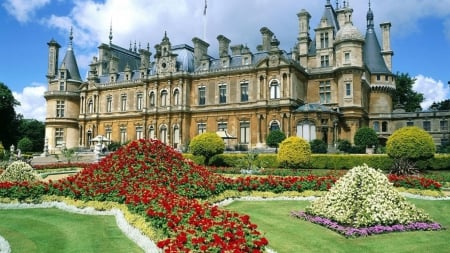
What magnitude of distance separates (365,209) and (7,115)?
179 ft

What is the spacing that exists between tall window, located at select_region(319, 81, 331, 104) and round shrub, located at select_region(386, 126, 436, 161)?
15.6 meters

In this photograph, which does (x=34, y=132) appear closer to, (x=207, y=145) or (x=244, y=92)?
(x=244, y=92)

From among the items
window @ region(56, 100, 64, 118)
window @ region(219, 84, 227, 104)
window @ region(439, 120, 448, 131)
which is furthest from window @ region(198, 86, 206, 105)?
window @ region(439, 120, 448, 131)

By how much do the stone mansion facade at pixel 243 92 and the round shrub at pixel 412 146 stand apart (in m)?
11.4

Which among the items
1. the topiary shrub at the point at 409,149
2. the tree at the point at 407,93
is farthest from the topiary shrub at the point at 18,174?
the tree at the point at 407,93

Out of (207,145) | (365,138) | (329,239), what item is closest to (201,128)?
(207,145)

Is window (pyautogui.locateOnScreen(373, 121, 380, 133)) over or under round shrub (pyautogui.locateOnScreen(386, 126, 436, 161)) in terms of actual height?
over

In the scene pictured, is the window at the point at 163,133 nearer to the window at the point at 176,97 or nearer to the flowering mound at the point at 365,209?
the window at the point at 176,97

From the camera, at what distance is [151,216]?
27.8ft

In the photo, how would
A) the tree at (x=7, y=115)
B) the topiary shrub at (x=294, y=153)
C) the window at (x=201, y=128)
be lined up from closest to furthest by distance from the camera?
1. the topiary shrub at (x=294, y=153)
2. the window at (x=201, y=128)
3. the tree at (x=7, y=115)

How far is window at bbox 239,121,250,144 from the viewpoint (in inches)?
1523

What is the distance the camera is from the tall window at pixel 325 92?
37.9 metres

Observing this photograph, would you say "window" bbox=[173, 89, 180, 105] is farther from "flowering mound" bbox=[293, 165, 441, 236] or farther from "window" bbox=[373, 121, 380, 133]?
"flowering mound" bbox=[293, 165, 441, 236]

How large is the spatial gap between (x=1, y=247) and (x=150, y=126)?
36591 millimetres
